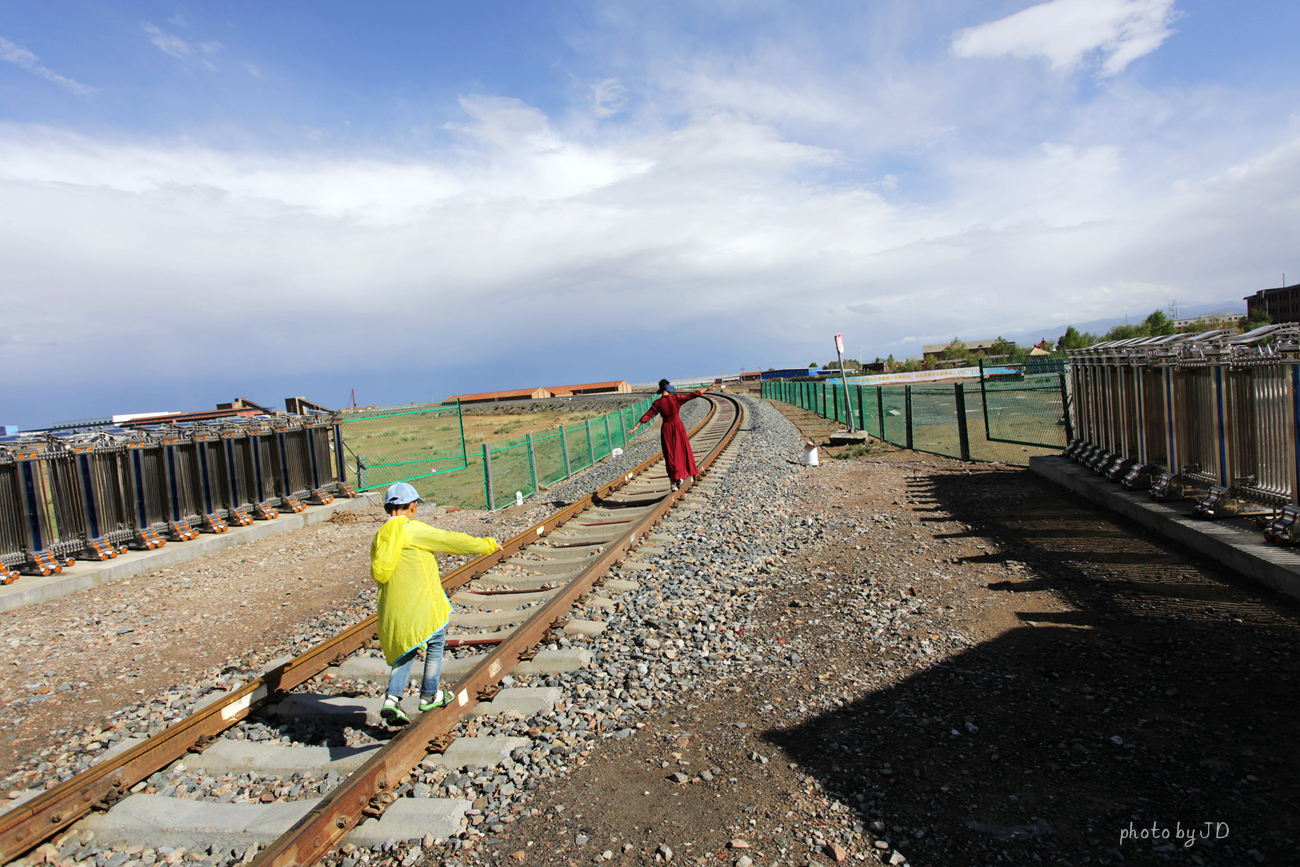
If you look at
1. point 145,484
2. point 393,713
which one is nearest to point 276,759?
point 393,713

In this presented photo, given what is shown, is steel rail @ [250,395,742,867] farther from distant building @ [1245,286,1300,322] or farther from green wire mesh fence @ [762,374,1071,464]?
distant building @ [1245,286,1300,322]

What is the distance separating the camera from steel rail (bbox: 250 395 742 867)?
321 centimetres

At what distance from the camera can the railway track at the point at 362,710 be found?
3.53 m

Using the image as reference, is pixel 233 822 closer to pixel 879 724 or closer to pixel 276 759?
pixel 276 759

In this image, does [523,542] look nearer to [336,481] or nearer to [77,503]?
[77,503]

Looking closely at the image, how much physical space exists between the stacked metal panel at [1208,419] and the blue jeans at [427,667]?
6429 mm

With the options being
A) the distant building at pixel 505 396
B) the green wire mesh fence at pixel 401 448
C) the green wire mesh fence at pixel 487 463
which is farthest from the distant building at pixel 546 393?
the green wire mesh fence at pixel 487 463

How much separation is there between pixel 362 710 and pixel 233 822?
3.77ft

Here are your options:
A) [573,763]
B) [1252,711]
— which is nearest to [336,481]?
[573,763]

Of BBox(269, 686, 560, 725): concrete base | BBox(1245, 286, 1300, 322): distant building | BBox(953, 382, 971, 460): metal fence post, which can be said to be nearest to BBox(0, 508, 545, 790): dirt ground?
BBox(269, 686, 560, 725): concrete base

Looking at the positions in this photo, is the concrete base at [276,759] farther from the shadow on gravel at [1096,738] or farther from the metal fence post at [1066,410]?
the metal fence post at [1066,410]

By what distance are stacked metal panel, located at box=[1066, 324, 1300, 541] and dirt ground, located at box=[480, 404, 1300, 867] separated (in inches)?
34.7

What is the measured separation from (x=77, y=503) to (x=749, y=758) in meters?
10.6

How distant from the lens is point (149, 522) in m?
11.2
